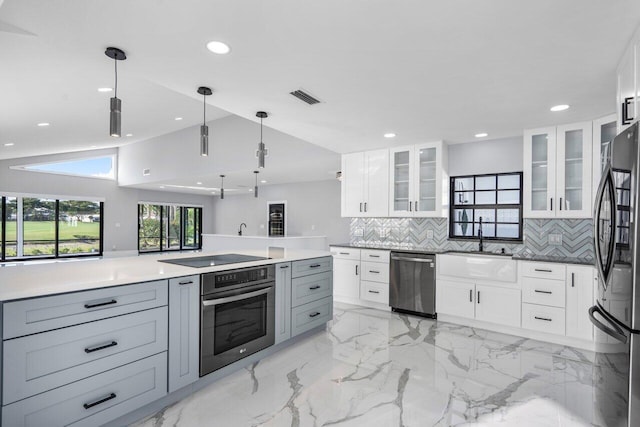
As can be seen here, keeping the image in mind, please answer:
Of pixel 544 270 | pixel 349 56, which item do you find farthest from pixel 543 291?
pixel 349 56

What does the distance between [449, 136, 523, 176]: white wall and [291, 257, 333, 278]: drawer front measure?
237 cm

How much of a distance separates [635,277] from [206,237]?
9.48 m

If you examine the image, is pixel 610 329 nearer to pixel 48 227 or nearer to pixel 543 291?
pixel 543 291

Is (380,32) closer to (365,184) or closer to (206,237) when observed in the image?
(365,184)

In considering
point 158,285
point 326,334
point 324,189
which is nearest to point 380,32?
point 158,285

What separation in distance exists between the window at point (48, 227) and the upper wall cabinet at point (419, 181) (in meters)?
9.47

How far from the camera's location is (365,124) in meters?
3.84

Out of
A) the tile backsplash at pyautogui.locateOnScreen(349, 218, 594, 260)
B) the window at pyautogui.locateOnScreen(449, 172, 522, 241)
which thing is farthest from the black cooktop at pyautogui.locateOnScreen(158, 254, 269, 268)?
the window at pyautogui.locateOnScreen(449, 172, 522, 241)

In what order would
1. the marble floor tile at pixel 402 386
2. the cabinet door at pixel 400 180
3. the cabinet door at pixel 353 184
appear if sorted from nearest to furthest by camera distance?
1. the marble floor tile at pixel 402 386
2. the cabinet door at pixel 400 180
3. the cabinet door at pixel 353 184

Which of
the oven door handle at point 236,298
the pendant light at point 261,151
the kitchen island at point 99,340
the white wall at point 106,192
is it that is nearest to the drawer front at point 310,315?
the oven door handle at point 236,298

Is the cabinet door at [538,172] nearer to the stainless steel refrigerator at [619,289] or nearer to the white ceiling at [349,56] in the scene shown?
the white ceiling at [349,56]

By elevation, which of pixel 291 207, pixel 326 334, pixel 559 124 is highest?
pixel 559 124

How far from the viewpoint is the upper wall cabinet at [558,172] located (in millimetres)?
3549

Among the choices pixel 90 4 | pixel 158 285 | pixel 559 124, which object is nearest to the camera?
pixel 90 4
